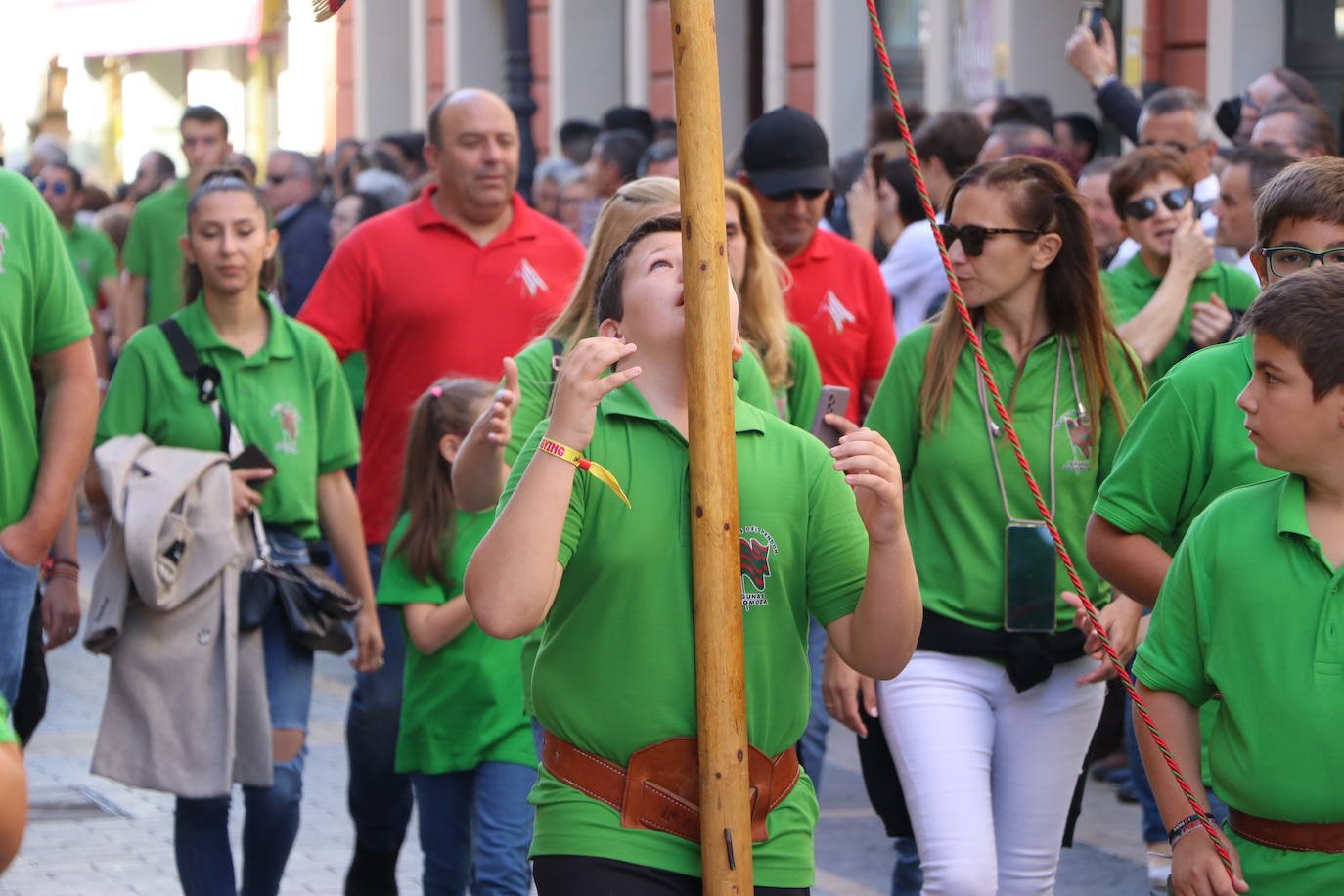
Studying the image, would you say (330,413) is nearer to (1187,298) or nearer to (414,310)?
(414,310)

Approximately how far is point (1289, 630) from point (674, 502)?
0.94 m

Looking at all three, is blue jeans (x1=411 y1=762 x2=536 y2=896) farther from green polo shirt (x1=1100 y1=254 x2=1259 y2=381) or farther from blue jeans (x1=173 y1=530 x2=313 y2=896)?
green polo shirt (x1=1100 y1=254 x2=1259 y2=381)

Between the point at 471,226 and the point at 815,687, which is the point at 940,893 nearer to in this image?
the point at 815,687

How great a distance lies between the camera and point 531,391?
457cm

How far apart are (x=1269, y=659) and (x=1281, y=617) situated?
0.22 ft

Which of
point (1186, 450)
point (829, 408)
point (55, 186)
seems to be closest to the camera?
point (1186, 450)

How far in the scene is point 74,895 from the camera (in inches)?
238

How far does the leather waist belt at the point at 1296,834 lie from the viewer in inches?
122

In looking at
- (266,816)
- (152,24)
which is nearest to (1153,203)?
(266,816)

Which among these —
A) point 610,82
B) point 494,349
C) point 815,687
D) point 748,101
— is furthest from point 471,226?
point 610,82

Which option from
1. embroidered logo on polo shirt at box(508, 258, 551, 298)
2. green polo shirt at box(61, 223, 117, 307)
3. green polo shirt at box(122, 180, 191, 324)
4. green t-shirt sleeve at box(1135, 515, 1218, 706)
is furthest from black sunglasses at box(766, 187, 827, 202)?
green polo shirt at box(61, 223, 117, 307)

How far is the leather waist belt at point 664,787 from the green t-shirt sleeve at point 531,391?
1.41 meters

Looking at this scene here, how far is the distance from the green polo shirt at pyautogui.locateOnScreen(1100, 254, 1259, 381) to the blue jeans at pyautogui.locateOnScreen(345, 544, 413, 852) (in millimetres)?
2436

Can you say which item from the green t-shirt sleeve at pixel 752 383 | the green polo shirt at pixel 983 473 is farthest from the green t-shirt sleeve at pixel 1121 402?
the green t-shirt sleeve at pixel 752 383
